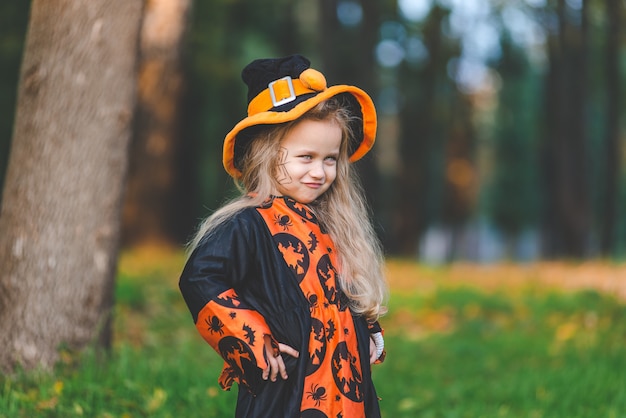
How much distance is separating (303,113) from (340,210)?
1.55ft

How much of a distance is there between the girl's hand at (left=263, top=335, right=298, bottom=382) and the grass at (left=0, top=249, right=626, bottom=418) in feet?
4.32

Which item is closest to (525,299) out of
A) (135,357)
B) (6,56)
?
(135,357)

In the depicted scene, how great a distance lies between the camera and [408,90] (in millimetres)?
21469

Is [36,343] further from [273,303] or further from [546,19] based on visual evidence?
[546,19]

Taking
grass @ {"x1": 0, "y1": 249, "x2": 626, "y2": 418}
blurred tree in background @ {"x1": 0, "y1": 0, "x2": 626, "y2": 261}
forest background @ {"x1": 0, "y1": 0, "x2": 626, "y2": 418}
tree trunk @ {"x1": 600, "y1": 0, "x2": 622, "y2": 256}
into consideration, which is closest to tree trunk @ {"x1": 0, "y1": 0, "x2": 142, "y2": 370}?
forest background @ {"x1": 0, "y1": 0, "x2": 626, "y2": 418}

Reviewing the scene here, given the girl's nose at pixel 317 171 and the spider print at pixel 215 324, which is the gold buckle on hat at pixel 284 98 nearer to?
the girl's nose at pixel 317 171

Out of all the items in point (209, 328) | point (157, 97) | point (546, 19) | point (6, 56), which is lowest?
point (209, 328)

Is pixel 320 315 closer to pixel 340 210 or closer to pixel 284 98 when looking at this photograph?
pixel 340 210

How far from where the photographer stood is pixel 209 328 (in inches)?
99.7

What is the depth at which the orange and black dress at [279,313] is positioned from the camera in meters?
2.52

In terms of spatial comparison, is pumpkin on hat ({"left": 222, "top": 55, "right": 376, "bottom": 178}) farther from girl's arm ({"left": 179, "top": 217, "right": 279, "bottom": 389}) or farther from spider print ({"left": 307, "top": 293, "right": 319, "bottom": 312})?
spider print ({"left": 307, "top": 293, "right": 319, "bottom": 312})

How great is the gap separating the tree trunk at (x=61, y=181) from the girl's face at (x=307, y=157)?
1.60 meters

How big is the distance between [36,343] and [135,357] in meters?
0.87

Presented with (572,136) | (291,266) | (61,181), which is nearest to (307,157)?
(291,266)
